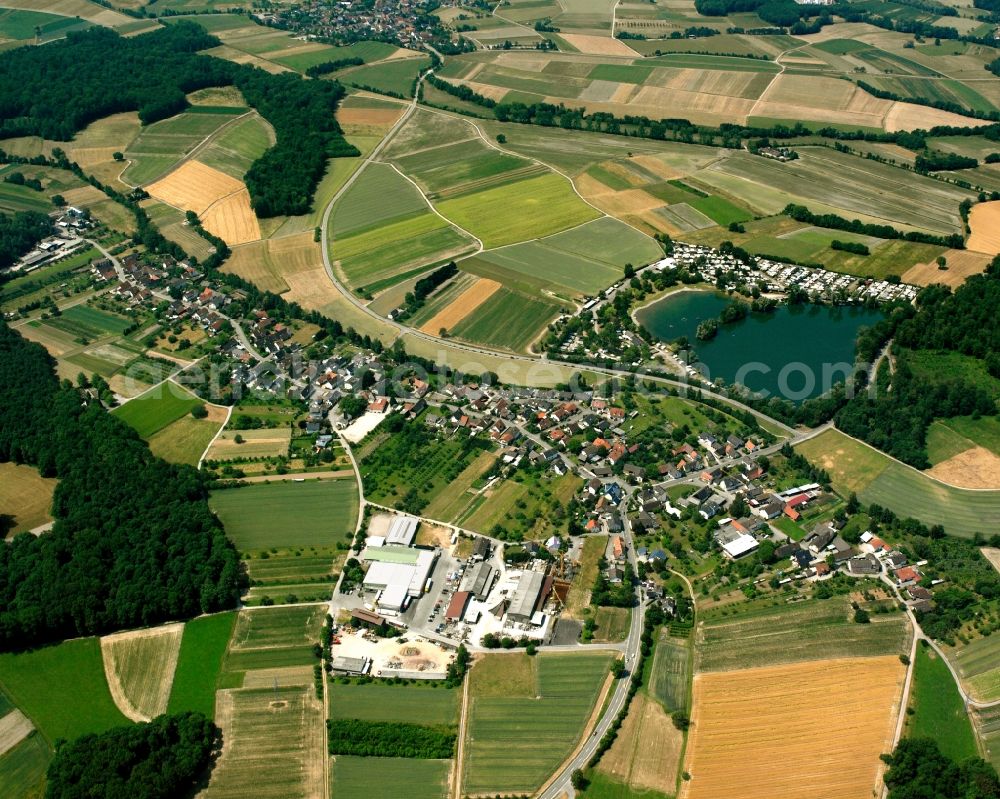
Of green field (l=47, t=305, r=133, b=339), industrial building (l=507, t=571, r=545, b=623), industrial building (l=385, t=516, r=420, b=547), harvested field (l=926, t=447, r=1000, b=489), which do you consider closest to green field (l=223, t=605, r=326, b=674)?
industrial building (l=385, t=516, r=420, b=547)

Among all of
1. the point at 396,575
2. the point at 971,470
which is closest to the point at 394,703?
the point at 396,575

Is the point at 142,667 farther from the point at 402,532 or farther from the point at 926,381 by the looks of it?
the point at 926,381

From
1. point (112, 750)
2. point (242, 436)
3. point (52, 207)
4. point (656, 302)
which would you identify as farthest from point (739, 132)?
point (112, 750)

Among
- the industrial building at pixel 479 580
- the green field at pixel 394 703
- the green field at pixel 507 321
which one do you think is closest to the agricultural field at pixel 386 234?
the green field at pixel 507 321

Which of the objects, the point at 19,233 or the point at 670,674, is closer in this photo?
the point at 670,674

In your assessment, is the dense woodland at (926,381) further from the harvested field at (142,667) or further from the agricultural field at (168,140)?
the agricultural field at (168,140)

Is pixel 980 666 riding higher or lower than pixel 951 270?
lower

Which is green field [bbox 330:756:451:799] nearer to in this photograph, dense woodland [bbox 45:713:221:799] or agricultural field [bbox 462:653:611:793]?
agricultural field [bbox 462:653:611:793]
